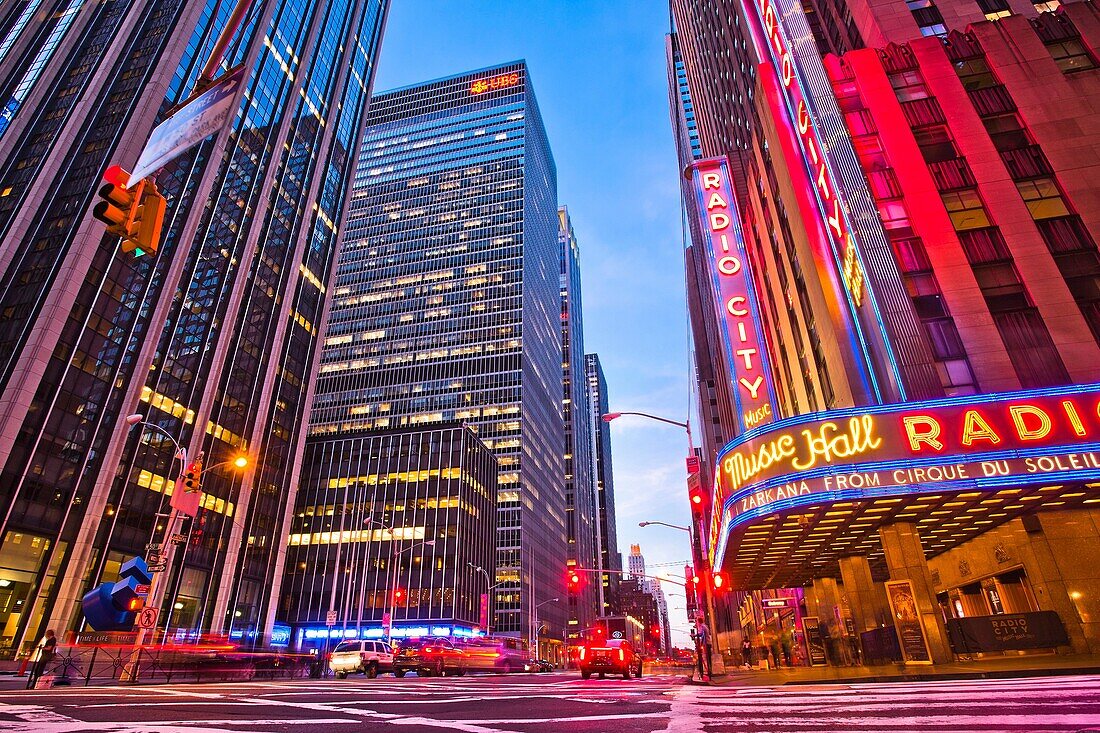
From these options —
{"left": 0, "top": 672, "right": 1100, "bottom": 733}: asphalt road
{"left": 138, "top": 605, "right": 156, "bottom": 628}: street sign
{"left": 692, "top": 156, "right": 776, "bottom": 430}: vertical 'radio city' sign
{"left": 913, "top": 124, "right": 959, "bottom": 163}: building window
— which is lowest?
{"left": 0, "top": 672, "right": 1100, "bottom": 733}: asphalt road

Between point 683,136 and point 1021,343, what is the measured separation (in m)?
81.5

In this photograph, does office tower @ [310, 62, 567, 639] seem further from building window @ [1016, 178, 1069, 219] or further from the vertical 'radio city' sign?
building window @ [1016, 178, 1069, 219]

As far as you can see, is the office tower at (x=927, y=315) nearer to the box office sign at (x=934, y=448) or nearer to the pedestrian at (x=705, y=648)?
the box office sign at (x=934, y=448)

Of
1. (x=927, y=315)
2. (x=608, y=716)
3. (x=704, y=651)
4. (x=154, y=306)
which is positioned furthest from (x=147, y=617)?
(x=154, y=306)

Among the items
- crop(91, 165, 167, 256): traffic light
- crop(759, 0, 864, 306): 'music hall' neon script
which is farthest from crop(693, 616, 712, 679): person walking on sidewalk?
crop(91, 165, 167, 256): traffic light

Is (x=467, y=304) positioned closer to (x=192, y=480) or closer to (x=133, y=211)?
(x=192, y=480)

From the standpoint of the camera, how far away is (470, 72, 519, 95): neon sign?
170 m

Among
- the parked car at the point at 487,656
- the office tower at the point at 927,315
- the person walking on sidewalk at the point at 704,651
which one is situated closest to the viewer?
the office tower at the point at 927,315

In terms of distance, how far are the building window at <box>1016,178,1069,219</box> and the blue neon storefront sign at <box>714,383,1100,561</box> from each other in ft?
45.9

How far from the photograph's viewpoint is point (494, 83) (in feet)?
565

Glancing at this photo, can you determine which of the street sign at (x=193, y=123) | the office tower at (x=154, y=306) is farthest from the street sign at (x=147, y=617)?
the street sign at (x=193, y=123)

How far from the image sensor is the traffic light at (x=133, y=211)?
400 inches

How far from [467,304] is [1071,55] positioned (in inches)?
4547

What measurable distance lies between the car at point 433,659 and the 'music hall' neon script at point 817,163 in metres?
31.3
